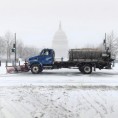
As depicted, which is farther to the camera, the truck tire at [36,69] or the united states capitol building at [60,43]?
the united states capitol building at [60,43]

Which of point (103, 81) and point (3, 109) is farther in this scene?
point (103, 81)

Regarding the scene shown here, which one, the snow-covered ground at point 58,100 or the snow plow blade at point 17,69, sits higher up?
the snow plow blade at point 17,69

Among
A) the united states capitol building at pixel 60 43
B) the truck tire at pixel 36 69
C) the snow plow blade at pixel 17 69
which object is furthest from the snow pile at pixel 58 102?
the united states capitol building at pixel 60 43

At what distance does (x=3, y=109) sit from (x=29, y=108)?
4.61ft

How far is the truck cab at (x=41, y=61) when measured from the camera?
95.5 ft

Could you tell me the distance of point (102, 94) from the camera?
18.7 m

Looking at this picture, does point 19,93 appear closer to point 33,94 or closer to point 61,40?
point 33,94

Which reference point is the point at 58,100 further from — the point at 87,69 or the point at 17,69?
the point at 17,69

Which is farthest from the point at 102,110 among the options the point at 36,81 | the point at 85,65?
the point at 85,65

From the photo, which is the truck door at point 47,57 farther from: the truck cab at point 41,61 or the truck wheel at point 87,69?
the truck wheel at point 87,69

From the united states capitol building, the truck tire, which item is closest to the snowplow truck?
the truck tire

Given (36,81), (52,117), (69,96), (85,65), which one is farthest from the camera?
(85,65)

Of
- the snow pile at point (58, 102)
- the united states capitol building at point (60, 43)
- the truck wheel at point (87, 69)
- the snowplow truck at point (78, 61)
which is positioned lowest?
the snow pile at point (58, 102)

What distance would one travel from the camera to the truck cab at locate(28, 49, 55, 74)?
29.1 m
